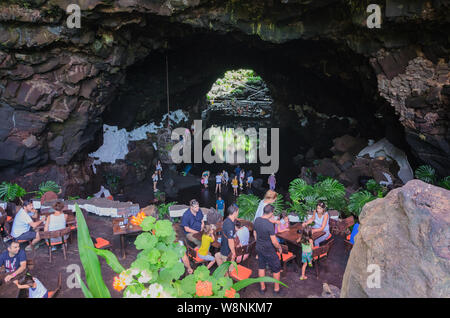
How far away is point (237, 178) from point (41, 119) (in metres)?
9.08

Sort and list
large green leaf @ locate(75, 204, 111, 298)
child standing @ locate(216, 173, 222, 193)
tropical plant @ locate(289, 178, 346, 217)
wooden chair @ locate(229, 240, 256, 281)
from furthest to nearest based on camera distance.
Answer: child standing @ locate(216, 173, 222, 193) → tropical plant @ locate(289, 178, 346, 217) → wooden chair @ locate(229, 240, 256, 281) → large green leaf @ locate(75, 204, 111, 298)

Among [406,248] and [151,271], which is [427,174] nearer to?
[406,248]

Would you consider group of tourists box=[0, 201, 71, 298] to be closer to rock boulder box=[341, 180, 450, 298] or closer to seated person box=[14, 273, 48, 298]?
seated person box=[14, 273, 48, 298]

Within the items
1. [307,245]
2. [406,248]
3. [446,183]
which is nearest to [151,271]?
[406,248]

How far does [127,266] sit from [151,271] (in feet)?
12.5

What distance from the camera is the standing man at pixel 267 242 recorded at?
471 centimetres

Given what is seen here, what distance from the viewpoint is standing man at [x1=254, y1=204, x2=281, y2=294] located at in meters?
4.71

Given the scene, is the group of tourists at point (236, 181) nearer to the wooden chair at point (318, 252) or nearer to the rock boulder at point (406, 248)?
the wooden chair at point (318, 252)

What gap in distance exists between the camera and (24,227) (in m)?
6.22

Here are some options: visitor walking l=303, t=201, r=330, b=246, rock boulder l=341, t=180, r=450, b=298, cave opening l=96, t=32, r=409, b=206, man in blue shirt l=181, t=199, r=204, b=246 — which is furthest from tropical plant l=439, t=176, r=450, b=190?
man in blue shirt l=181, t=199, r=204, b=246

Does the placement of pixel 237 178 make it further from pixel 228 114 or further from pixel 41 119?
pixel 228 114

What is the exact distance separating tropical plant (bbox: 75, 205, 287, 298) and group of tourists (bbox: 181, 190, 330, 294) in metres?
1.96

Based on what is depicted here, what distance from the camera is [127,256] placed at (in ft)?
20.7
